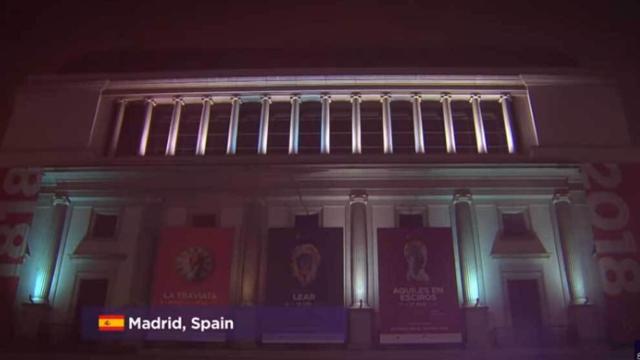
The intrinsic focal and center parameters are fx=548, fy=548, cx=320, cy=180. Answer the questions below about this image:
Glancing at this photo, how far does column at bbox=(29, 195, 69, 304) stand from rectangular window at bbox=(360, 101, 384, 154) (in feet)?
51.5

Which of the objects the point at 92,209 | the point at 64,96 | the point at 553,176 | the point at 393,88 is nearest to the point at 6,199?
the point at 92,209

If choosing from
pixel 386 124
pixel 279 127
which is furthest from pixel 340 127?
pixel 279 127

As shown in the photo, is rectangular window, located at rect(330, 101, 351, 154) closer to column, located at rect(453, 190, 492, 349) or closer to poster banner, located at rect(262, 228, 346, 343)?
poster banner, located at rect(262, 228, 346, 343)

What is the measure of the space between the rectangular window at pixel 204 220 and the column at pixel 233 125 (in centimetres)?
363

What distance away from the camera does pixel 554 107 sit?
29.8m

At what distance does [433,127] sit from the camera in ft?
99.7

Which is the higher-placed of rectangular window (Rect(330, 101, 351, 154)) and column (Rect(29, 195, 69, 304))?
rectangular window (Rect(330, 101, 351, 154))

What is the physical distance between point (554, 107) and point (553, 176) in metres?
4.74

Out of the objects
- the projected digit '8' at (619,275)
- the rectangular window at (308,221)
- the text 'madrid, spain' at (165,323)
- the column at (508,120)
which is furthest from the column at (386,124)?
the text 'madrid, spain' at (165,323)

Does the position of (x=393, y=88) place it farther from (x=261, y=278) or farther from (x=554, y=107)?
(x=261, y=278)

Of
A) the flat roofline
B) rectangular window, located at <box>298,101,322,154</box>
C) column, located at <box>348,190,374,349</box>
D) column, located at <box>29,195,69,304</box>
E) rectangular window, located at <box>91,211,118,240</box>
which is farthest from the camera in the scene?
Result: the flat roofline

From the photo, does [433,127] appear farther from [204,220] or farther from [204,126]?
[204,220]

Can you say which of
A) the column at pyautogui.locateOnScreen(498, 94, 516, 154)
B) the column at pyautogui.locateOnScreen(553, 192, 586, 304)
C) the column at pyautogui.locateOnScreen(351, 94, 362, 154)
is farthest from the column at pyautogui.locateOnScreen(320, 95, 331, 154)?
the column at pyautogui.locateOnScreen(553, 192, 586, 304)

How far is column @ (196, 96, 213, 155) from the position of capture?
2952 cm
